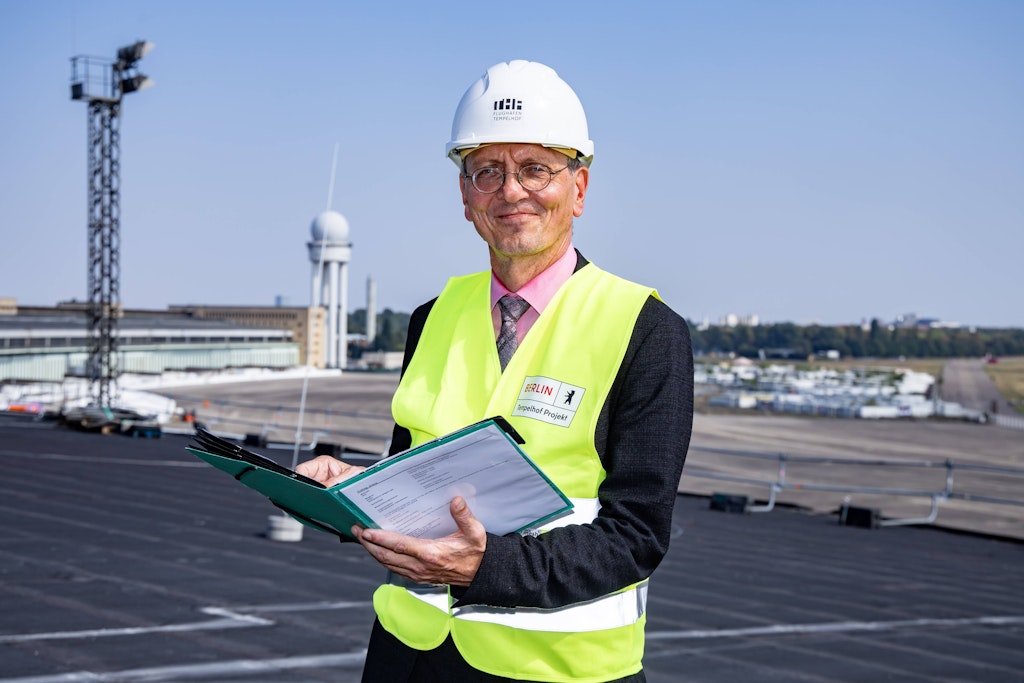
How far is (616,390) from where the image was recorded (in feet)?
7.91

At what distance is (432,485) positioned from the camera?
2.14 metres

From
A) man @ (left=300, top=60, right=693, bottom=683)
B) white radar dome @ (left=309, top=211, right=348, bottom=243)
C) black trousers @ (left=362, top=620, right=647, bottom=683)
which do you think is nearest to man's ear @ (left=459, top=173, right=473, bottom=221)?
man @ (left=300, top=60, right=693, bottom=683)

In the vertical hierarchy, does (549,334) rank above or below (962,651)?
above

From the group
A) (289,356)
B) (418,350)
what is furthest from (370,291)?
(418,350)

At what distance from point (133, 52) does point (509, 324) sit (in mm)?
49574

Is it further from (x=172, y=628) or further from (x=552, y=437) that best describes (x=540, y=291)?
(x=172, y=628)

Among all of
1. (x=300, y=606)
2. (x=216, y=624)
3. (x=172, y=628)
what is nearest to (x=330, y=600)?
(x=300, y=606)

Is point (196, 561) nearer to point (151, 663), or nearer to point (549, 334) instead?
point (151, 663)

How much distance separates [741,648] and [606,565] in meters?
6.14

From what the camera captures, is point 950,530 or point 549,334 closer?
point 549,334

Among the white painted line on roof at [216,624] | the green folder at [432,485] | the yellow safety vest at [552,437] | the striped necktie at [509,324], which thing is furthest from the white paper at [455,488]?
the white painted line on roof at [216,624]

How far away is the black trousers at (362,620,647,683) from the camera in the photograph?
8.05ft

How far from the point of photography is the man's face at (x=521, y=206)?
2613 mm

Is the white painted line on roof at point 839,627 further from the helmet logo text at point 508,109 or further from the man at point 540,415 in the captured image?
the helmet logo text at point 508,109
